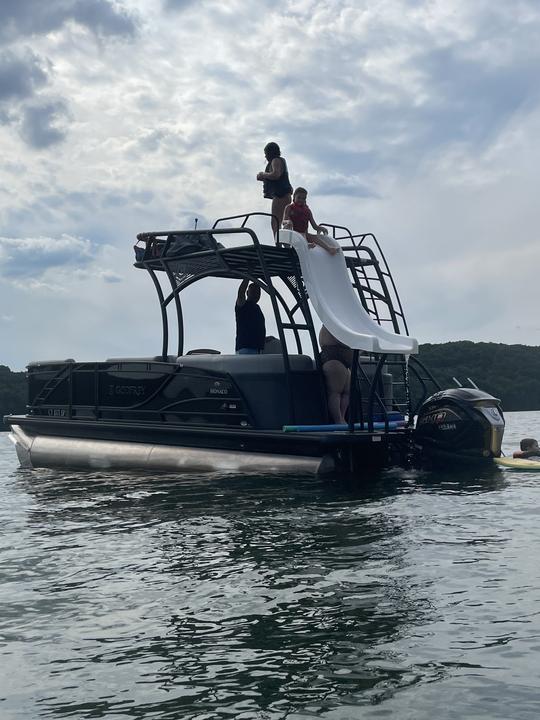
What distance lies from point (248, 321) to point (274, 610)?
27.2ft

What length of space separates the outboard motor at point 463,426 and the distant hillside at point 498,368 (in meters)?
31.7

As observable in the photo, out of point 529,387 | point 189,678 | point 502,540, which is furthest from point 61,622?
point 529,387

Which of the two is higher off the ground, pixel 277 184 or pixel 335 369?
pixel 277 184

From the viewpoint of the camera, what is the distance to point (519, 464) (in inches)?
451

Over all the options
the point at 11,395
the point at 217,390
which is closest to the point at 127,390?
the point at 217,390

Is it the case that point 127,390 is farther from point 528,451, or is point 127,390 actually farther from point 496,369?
point 496,369

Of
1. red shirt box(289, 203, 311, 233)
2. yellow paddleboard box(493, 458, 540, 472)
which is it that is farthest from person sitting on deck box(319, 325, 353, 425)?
yellow paddleboard box(493, 458, 540, 472)

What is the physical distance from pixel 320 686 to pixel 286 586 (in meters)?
1.72

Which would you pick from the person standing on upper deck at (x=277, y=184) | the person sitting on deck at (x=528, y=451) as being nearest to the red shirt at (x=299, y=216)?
the person standing on upper deck at (x=277, y=184)

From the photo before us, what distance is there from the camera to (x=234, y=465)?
1133cm

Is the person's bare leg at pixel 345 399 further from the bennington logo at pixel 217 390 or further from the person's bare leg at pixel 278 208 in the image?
the person's bare leg at pixel 278 208

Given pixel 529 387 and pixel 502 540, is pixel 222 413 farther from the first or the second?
pixel 529 387

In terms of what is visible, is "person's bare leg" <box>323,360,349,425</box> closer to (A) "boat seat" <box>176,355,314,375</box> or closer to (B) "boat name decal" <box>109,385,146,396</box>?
(A) "boat seat" <box>176,355,314,375</box>

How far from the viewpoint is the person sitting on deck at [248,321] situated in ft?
42.0
